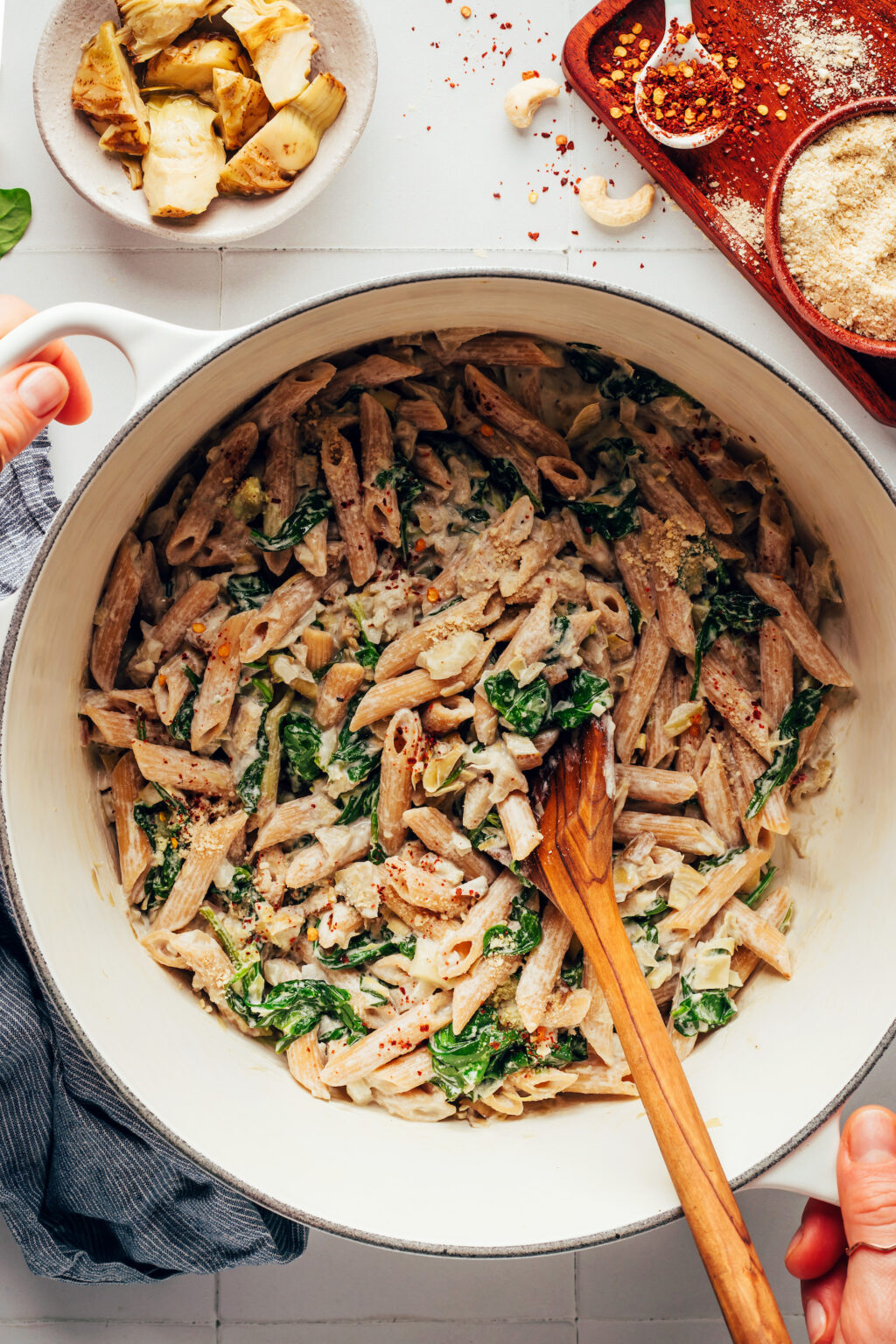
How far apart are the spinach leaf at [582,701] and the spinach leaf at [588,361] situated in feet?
1.43

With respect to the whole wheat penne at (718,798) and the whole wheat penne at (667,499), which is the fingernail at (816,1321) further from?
the whole wheat penne at (667,499)

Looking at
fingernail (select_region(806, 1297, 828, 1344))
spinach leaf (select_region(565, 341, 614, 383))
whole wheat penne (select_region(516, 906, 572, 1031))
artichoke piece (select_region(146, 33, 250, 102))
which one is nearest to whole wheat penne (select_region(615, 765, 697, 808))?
whole wheat penne (select_region(516, 906, 572, 1031))

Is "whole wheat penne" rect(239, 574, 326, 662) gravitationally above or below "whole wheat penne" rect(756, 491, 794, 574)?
below

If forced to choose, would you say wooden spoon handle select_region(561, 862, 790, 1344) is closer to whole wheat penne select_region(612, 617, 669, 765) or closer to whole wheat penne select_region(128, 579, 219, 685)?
whole wheat penne select_region(612, 617, 669, 765)

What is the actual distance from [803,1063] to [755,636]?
0.62m

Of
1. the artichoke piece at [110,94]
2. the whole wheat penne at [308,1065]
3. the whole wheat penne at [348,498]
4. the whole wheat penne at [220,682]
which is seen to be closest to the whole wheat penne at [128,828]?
the whole wheat penne at [220,682]

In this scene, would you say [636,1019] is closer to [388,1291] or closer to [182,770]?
[182,770]

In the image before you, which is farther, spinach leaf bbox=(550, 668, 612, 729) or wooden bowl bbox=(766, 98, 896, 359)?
wooden bowl bbox=(766, 98, 896, 359)

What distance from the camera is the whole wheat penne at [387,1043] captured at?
139 centimetres

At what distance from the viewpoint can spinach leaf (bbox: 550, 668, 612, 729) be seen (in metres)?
1.45

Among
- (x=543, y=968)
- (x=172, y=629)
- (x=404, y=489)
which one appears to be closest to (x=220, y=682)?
(x=172, y=629)

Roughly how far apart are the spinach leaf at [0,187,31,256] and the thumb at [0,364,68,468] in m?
0.66

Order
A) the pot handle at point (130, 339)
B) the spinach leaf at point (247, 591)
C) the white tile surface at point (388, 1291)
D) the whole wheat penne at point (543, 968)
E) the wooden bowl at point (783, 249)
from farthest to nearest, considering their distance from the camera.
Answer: the white tile surface at point (388, 1291), the wooden bowl at point (783, 249), the spinach leaf at point (247, 591), the whole wheat penne at point (543, 968), the pot handle at point (130, 339)

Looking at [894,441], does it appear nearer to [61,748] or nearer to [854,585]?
[854,585]
